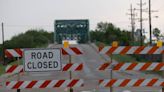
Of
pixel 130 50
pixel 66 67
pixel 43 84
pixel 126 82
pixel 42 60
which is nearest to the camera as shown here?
pixel 42 60

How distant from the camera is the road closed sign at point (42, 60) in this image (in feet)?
44.3

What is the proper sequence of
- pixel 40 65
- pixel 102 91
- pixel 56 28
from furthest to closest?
1. pixel 56 28
2. pixel 102 91
3. pixel 40 65

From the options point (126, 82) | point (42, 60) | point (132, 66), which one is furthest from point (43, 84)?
point (132, 66)

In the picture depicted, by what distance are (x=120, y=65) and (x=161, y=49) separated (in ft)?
3.68

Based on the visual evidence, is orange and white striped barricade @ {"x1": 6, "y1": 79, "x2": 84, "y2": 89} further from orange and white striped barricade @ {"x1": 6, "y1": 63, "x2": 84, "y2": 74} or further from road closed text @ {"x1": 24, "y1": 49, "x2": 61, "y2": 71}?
road closed text @ {"x1": 24, "y1": 49, "x2": 61, "y2": 71}

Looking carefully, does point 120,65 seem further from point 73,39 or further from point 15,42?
point 73,39

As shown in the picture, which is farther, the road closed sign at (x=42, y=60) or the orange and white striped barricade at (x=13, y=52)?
the orange and white striped barricade at (x=13, y=52)

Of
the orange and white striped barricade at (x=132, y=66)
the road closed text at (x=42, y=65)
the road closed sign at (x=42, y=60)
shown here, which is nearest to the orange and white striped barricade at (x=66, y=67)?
the road closed sign at (x=42, y=60)

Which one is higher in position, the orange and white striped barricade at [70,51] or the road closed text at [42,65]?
the orange and white striped barricade at [70,51]

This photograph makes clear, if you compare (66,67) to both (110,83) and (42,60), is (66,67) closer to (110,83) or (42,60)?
(42,60)

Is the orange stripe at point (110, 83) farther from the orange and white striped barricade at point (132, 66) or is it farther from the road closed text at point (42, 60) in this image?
the road closed text at point (42, 60)

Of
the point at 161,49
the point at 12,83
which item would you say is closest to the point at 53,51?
the point at 12,83

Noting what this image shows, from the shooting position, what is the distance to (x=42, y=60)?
13500mm

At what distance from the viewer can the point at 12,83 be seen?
45.4ft
